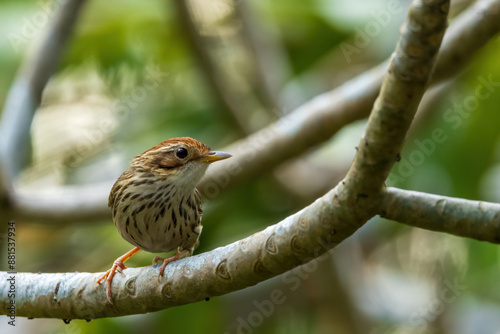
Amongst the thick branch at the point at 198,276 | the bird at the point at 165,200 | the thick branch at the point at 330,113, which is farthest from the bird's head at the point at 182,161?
the thick branch at the point at 330,113

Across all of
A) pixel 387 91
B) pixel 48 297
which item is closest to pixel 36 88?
pixel 48 297

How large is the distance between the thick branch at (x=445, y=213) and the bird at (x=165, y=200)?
1.53 meters

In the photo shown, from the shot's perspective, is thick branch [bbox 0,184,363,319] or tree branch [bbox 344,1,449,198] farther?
thick branch [bbox 0,184,363,319]

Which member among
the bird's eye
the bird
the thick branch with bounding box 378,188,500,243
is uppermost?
the bird's eye

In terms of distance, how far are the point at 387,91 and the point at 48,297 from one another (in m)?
2.17

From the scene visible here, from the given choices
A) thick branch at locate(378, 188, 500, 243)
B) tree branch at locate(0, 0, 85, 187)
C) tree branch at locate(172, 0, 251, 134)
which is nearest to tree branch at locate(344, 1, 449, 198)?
thick branch at locate(378, 188, 500, 243)

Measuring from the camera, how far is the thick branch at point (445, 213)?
8.89 ft

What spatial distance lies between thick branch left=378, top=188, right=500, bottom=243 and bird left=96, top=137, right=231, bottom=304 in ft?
5.01

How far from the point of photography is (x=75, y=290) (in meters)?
3.62

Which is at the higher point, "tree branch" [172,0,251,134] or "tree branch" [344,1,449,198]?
"tree branch" [172,0,251,134]

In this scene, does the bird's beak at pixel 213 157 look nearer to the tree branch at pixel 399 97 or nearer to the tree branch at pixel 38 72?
the tree branch at pixel 399 97

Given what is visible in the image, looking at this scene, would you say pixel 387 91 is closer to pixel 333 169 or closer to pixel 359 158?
pixel 359 158

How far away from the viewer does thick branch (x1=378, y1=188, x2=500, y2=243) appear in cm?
271

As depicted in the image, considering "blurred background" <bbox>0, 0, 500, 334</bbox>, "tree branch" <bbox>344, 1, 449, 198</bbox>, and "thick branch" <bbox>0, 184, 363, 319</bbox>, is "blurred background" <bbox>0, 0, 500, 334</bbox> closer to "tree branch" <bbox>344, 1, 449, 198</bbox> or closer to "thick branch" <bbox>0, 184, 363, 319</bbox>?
"thick branch" <bbox>0, 184, 363, 319</bbox>
